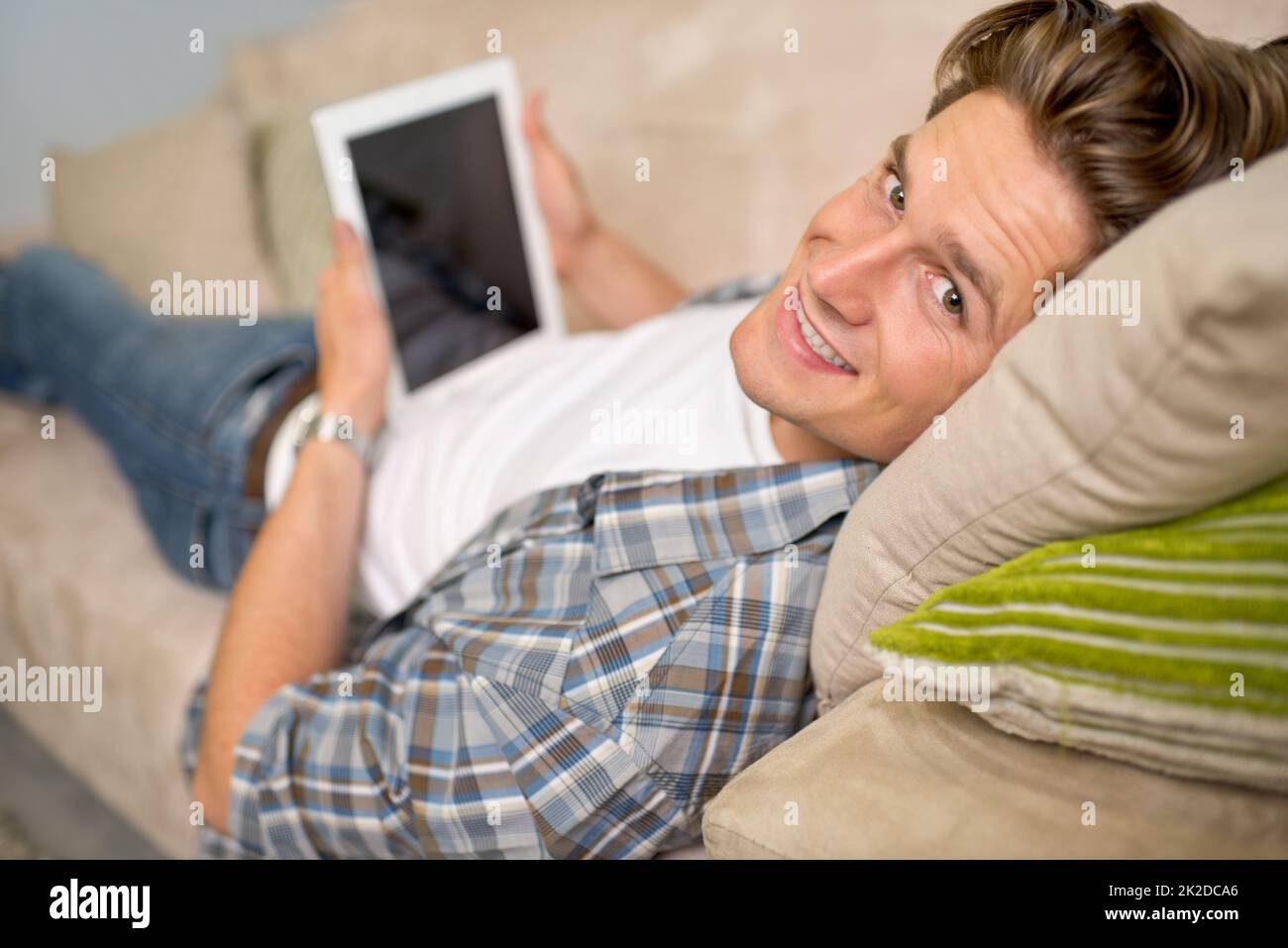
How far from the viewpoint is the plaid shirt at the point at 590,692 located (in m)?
0.82

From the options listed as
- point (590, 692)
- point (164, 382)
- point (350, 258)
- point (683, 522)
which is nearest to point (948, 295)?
point (683, 522)

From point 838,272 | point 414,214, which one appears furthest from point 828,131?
point 838,272

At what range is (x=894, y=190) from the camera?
31.2 inches

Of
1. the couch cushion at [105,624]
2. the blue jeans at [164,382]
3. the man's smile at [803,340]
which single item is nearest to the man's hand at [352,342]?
the blue jeans at [164,382]

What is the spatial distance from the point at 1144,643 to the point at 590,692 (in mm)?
413

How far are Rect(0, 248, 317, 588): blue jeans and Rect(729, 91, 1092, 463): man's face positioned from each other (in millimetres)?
767

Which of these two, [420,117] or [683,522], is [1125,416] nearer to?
[683,522]

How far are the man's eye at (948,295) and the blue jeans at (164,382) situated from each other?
0.91 meters

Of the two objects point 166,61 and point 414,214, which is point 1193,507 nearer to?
point 414,214

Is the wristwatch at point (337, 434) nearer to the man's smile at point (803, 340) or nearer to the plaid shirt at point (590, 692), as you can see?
the plaid shirt at point (590, 692)

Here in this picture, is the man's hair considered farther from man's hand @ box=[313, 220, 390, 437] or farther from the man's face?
man's hand @ box=[313, 220, 390, 437]

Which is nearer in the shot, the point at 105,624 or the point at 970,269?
the point at 970,269

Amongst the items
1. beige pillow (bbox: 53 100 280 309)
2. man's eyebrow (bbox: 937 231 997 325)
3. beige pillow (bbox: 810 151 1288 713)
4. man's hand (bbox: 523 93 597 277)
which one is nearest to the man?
man's eyebrow (bbox: 937 231 997 325)

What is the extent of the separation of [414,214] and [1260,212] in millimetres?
997
